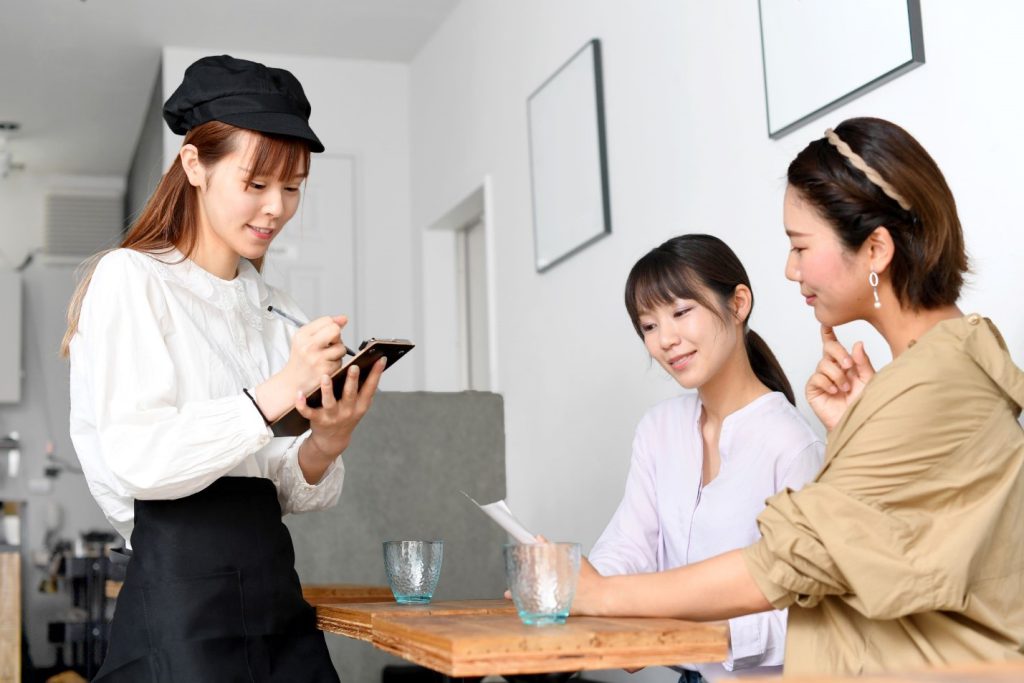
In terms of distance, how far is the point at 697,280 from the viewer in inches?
70.1

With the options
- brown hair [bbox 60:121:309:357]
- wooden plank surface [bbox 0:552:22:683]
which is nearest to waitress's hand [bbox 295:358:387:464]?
brown hair [bbox 60:121:309:357]

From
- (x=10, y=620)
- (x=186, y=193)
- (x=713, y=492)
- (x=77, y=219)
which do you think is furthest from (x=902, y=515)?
(x=77, y=219)

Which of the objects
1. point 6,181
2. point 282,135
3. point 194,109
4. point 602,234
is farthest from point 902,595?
point 6,181

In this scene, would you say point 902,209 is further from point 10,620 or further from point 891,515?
point 10,620

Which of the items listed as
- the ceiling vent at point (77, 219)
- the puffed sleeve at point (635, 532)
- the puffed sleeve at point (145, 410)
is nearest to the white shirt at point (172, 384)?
the puffed sleeve at point (145, 410)

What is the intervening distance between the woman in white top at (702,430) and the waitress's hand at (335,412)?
17.2 inches

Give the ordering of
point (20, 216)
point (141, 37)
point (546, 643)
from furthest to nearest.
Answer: point (20, 216) < point (141, 37) < point (546, 643)

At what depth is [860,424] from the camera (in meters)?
1.13

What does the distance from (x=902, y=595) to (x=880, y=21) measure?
1.37 meters

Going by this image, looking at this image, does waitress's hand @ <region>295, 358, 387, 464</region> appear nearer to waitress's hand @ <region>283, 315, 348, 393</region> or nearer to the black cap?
waitress's hand @ <region>283, 315, 348, 393</region>

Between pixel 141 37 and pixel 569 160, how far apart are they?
7.87 feet

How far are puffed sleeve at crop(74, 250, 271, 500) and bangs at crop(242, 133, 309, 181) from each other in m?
0.22

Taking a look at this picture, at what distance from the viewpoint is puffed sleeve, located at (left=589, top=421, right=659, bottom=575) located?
5.58ft

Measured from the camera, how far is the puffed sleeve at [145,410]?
1.34 metres
